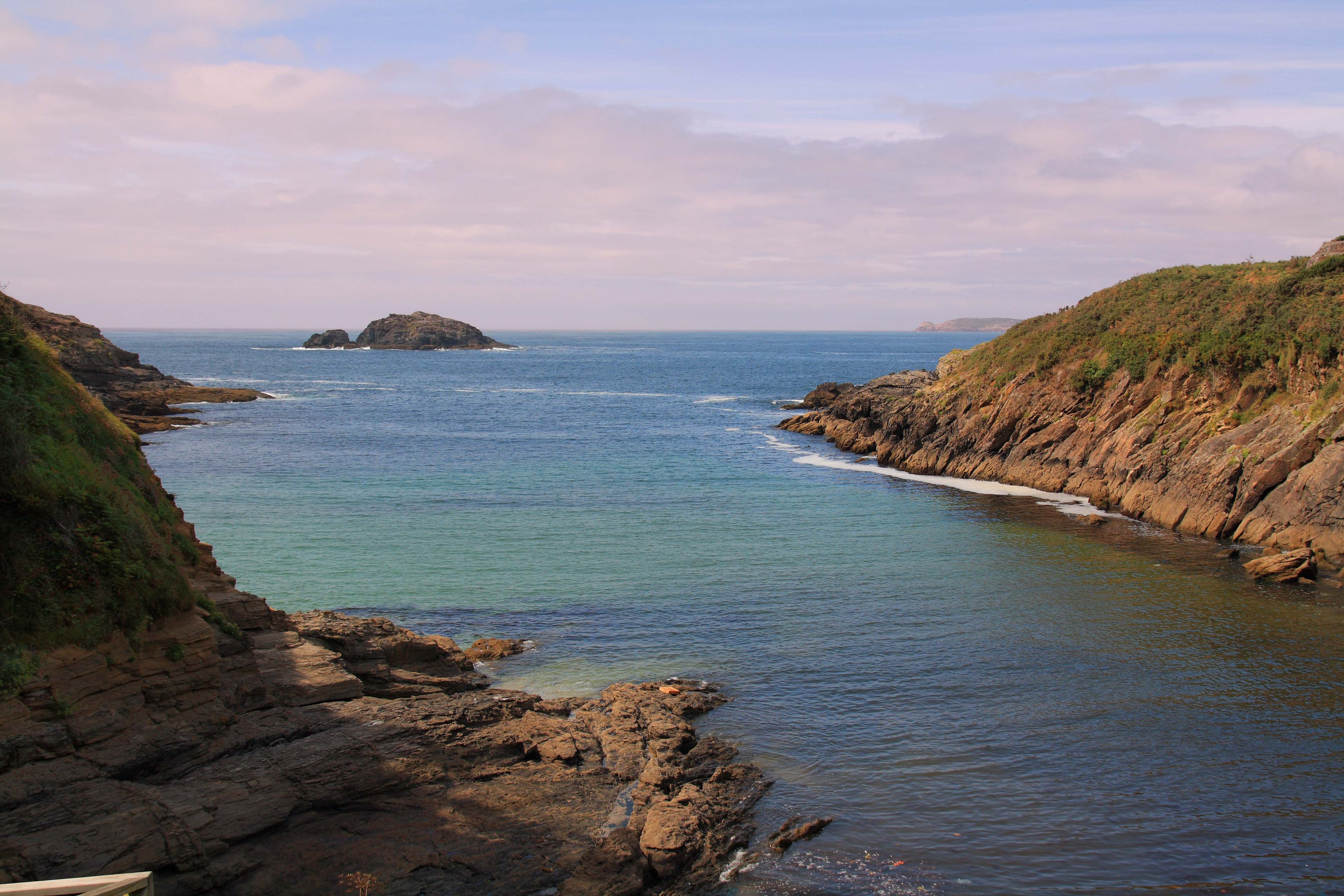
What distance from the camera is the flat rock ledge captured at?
11734mm

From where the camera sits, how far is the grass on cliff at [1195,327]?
3909 cm

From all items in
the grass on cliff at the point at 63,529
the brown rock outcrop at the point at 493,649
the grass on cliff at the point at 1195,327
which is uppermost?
the grass on cliff at the point at 1195,327

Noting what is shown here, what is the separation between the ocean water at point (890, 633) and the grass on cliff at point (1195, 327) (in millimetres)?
9618

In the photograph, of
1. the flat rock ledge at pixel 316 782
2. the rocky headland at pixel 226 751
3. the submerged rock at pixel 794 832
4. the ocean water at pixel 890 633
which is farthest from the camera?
the ocean water at pixel 890 633

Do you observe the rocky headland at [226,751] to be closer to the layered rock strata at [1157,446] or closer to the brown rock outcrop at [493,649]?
the brown rock outcrop at [493,649]

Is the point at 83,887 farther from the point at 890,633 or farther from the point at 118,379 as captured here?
the point at 118,379

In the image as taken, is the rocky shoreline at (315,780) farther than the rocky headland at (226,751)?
No

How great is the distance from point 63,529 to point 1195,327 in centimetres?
4815

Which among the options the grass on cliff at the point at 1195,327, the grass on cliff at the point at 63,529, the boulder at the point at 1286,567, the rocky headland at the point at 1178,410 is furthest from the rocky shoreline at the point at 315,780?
the grass on cliff at the point at 1195,327

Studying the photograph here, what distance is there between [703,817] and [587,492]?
30.6 meters

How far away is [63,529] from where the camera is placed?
529 inches

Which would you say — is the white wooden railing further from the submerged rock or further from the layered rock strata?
the layered rock strata

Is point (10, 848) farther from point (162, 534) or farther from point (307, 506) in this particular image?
point (307, 506)

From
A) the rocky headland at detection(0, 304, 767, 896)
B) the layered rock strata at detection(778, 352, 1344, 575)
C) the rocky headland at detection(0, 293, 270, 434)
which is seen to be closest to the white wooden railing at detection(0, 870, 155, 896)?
the rocky headland at detection(0, 304, 767, 896)
